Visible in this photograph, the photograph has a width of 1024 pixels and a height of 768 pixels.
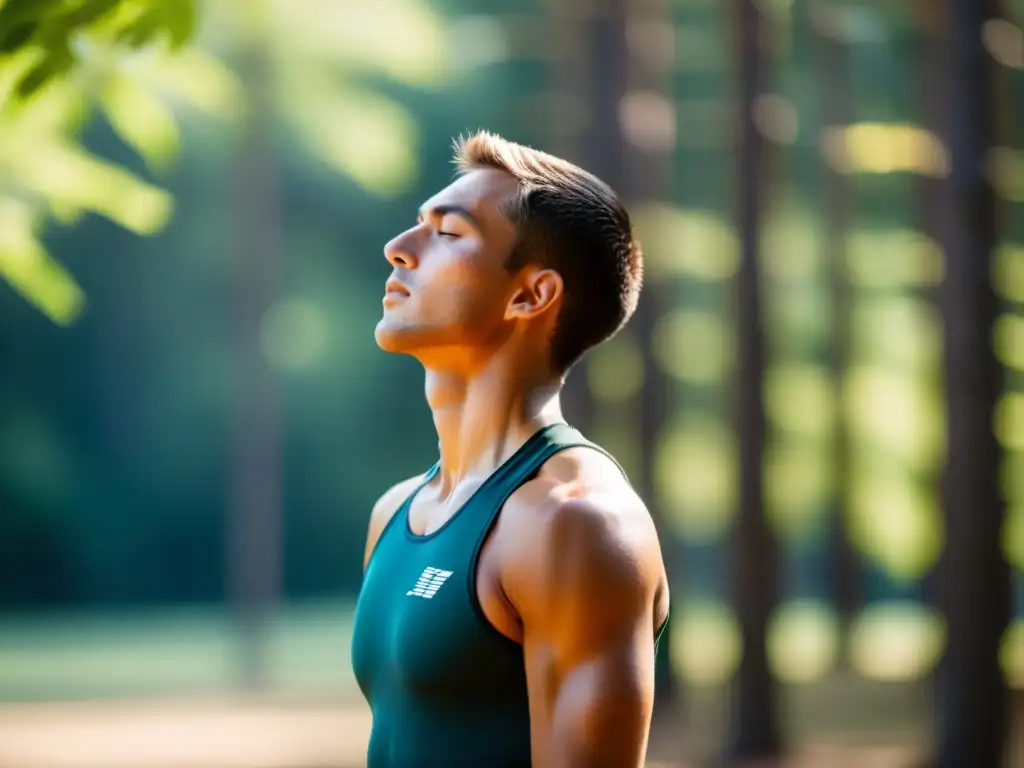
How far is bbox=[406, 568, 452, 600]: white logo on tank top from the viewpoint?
2.66 m

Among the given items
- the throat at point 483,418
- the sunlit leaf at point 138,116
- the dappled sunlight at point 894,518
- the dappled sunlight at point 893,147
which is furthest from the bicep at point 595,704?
the dappled sunlight at point 894,518

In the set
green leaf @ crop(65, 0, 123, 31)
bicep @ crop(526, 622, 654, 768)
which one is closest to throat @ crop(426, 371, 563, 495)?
bicep @ crop(526, 622, 654, 768)

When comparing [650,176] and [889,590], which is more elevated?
[650,176]

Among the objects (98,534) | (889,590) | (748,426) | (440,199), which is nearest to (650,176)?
(748,426)

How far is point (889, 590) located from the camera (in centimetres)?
3881

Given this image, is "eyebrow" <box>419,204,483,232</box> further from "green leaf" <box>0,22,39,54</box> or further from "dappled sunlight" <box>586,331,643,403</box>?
"dappled sunlight" <box>586,331,643,403</box>

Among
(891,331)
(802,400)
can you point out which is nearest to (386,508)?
(802,400)

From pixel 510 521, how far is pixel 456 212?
2.02ft

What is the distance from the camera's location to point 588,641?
248 centimetres

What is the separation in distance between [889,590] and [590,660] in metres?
37.7

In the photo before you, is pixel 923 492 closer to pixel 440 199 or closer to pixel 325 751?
pixel 325 751

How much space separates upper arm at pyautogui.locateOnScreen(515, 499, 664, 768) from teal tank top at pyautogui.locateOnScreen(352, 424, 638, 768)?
92 millimetres

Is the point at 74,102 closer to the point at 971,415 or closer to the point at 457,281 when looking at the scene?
the point at 457,281

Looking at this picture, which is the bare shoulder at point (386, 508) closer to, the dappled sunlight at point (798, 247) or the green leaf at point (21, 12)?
the green leaf at point (21, 12)
